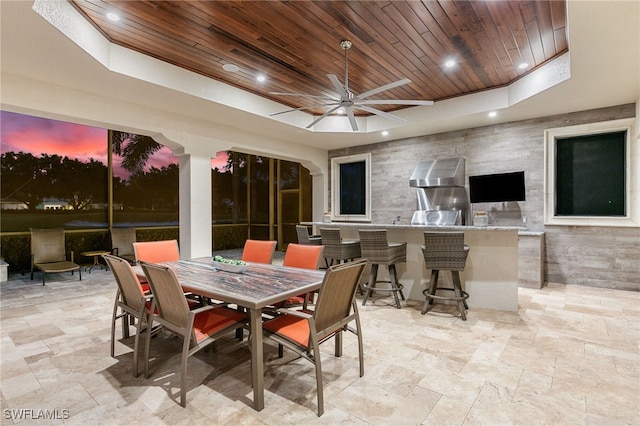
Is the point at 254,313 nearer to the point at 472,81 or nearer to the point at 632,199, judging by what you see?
the point at 472,81

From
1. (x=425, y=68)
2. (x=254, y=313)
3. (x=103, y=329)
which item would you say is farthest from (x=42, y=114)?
(x=425, y=68)

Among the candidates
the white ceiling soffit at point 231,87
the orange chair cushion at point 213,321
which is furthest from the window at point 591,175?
the orange chair cushion at point 213,321

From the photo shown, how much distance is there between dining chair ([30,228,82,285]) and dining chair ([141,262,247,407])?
4.55 metres

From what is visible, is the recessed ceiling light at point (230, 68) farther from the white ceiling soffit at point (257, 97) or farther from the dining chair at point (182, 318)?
the dining chair at point (182, 318)

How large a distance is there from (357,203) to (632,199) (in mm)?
4830

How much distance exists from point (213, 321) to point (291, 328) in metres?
0.62

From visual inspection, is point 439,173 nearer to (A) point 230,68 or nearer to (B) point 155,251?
(A) point 230,68

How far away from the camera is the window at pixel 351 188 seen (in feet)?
24.7

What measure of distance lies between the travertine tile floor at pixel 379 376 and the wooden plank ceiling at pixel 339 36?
3121 millimetres

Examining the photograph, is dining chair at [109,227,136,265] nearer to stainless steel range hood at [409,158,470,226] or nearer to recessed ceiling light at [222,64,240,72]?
recessed ceiling light at [222,64,240,72]

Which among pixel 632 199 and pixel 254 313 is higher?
pixel 632 199

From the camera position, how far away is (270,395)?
7.17ft

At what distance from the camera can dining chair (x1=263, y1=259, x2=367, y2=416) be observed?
6.46ft

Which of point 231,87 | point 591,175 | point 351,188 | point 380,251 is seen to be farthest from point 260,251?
point 591,175
